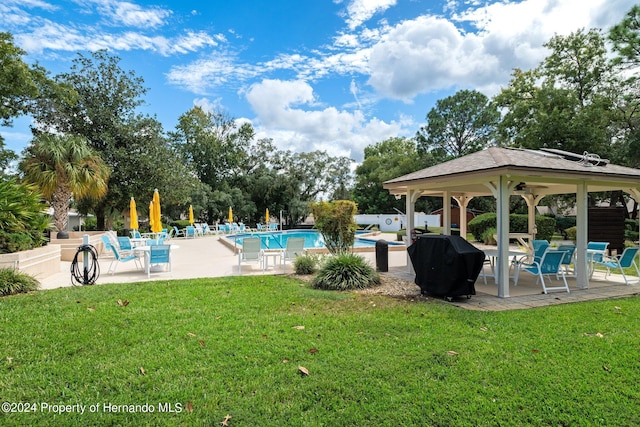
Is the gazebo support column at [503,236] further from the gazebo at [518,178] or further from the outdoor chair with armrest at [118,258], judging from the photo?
the outdoor chair with armrest at [118,258]

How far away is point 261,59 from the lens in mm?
20844

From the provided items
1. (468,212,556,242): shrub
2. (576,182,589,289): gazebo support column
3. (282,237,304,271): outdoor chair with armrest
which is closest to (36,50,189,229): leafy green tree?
(282,237,304,271): outdoor chair with armrest

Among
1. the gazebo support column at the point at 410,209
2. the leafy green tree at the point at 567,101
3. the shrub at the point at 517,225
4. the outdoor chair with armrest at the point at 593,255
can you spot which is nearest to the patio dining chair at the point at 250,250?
the gazebo support column at the point at 410,209

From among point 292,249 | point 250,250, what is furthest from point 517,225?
point 250,250

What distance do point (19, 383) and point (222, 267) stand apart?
7.67 m

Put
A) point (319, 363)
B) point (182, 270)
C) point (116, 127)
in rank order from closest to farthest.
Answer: point (319, 363), point (182, 270), point (116, 127)

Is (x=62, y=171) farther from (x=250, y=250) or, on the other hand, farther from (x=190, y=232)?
(x=190, y=232)

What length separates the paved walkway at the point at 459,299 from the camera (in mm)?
6645

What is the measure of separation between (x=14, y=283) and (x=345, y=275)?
645 cm

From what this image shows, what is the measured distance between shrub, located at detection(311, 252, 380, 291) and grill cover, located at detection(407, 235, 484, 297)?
1413 millimetres

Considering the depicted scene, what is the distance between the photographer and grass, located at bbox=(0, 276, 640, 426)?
9.36 ft

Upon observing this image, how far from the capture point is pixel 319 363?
145 inches

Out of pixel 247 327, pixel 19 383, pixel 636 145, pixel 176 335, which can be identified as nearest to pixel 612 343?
pixel 247 327

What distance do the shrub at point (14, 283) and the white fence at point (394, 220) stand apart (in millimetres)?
28907
